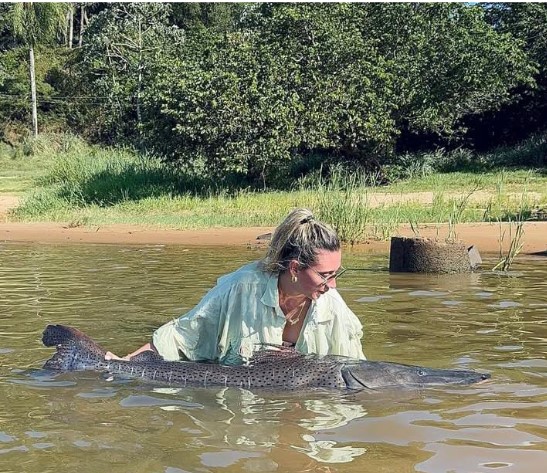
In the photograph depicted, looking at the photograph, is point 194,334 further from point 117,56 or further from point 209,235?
point 117,56

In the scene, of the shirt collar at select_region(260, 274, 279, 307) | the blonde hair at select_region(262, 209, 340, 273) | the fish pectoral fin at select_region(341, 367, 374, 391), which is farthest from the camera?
the fish pectoral fin at select_region(341, 367, 374, 391)

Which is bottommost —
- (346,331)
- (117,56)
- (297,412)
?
(297,412)

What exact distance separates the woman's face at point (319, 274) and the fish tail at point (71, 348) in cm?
135

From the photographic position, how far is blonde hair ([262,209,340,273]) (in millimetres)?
4523

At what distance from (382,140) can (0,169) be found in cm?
1648

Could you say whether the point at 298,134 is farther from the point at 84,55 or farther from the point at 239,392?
the point at 84,55

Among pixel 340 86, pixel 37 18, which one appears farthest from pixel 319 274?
pixel 37 18

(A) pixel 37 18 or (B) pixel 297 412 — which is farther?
(A) pixel 37 18

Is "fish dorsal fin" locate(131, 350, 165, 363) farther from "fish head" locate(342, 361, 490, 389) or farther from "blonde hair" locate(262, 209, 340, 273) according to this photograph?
"fish head" locate(342, 361, 490, 389)

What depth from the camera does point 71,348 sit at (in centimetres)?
515

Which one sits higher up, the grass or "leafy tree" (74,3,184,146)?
"leafy tree" (74,3,184,146)

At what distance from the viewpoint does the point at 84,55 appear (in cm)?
4466

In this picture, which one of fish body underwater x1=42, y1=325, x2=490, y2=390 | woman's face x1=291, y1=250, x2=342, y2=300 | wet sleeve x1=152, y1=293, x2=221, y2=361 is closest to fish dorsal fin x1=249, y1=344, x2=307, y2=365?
fish body underwater x1=42, y1=325, x2=490, y2=390

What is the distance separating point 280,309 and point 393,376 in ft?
2.53
